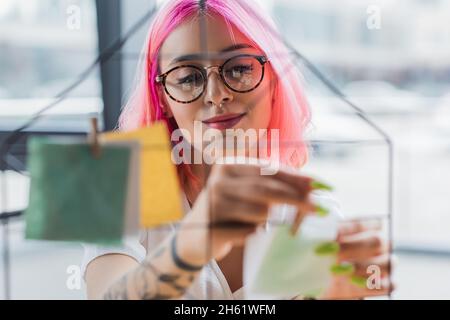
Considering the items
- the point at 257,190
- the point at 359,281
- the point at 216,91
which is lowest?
the point at 359,281

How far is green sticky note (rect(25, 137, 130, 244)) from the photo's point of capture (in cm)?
56

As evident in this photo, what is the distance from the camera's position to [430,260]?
2.13 meters

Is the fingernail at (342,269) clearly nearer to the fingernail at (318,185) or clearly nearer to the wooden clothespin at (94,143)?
the fingernail at (318,185)

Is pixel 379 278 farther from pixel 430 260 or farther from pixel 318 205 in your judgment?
pixel 430 260

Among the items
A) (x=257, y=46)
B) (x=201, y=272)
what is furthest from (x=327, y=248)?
(x=257, y=46)

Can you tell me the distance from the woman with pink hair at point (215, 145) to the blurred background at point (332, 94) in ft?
0.13

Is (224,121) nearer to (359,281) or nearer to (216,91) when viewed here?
(216,91)

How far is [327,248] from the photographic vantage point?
0.61 meters

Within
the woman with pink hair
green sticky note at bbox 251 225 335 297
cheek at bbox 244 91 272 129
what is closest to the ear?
the woman with pink hair

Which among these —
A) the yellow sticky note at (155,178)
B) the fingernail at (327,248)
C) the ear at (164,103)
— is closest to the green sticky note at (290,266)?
the fingernail at (327,248)

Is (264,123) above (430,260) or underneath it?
above

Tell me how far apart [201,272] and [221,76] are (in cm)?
23
